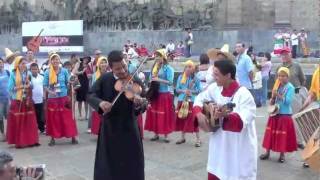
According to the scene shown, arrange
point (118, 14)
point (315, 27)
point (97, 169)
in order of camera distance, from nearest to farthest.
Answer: point (97, 169)
point (315, 27)
point (118, 14)

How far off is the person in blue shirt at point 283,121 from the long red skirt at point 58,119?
151 inches

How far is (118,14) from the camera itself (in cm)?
3516

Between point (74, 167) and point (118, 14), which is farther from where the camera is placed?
point (118, 14)

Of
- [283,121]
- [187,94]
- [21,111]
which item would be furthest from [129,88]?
[21,111]

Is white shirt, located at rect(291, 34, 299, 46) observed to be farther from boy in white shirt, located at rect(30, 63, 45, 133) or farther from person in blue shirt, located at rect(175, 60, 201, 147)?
boy in white shirt, located at rect(30, 63, 45, 133)

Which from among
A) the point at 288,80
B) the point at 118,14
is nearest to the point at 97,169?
the point at 288,80

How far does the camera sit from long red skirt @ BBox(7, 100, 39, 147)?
397 inches

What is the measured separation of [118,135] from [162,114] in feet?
15.2

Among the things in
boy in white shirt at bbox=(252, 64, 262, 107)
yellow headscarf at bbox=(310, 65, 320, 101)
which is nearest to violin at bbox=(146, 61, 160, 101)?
yellow headscarf at bbox=(310, 65, 320, 101)

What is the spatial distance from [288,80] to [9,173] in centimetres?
602

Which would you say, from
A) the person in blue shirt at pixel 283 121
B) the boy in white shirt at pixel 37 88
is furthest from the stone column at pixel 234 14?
the person in blue shirt at pixel 283 121

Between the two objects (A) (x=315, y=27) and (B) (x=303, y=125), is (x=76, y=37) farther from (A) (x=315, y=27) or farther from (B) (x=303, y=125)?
(B) (x=303, y=125)

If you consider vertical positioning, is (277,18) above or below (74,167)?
above

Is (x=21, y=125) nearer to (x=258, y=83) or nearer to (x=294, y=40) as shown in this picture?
(x=258, y=83)
